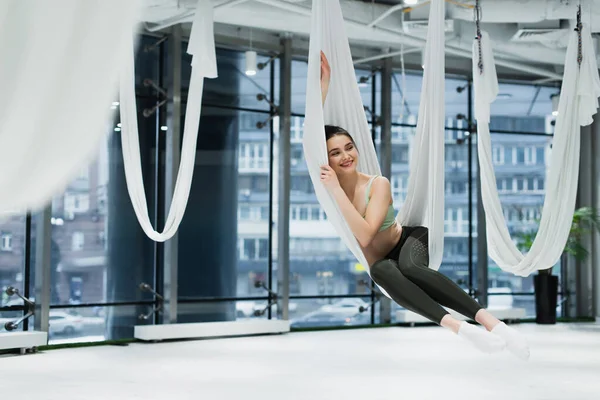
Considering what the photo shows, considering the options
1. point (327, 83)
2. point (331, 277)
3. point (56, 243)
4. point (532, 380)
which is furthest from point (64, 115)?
point (331, 277)

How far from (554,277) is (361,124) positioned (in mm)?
7086

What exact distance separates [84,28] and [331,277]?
29.4 ft

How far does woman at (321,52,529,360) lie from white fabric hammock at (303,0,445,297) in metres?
0.08

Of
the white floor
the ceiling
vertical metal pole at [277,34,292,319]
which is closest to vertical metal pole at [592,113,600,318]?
the ceiling

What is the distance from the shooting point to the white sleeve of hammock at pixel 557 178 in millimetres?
6980

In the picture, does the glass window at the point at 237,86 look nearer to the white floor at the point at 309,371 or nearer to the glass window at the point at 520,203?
the white floor at the point at 309,371

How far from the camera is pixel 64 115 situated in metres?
2.29

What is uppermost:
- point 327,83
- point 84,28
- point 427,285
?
point 327,83

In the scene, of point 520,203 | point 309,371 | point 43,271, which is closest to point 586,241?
point 520,203

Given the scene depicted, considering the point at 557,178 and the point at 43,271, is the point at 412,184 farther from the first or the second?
the point at 43,271

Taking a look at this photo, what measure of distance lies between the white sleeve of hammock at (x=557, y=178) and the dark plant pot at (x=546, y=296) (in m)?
4.42

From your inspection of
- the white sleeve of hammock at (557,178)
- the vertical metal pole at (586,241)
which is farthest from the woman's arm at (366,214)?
the vertical metal pole at (586,241)

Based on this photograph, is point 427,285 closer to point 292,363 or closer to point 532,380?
point 532,380

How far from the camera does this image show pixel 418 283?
4.34 m
